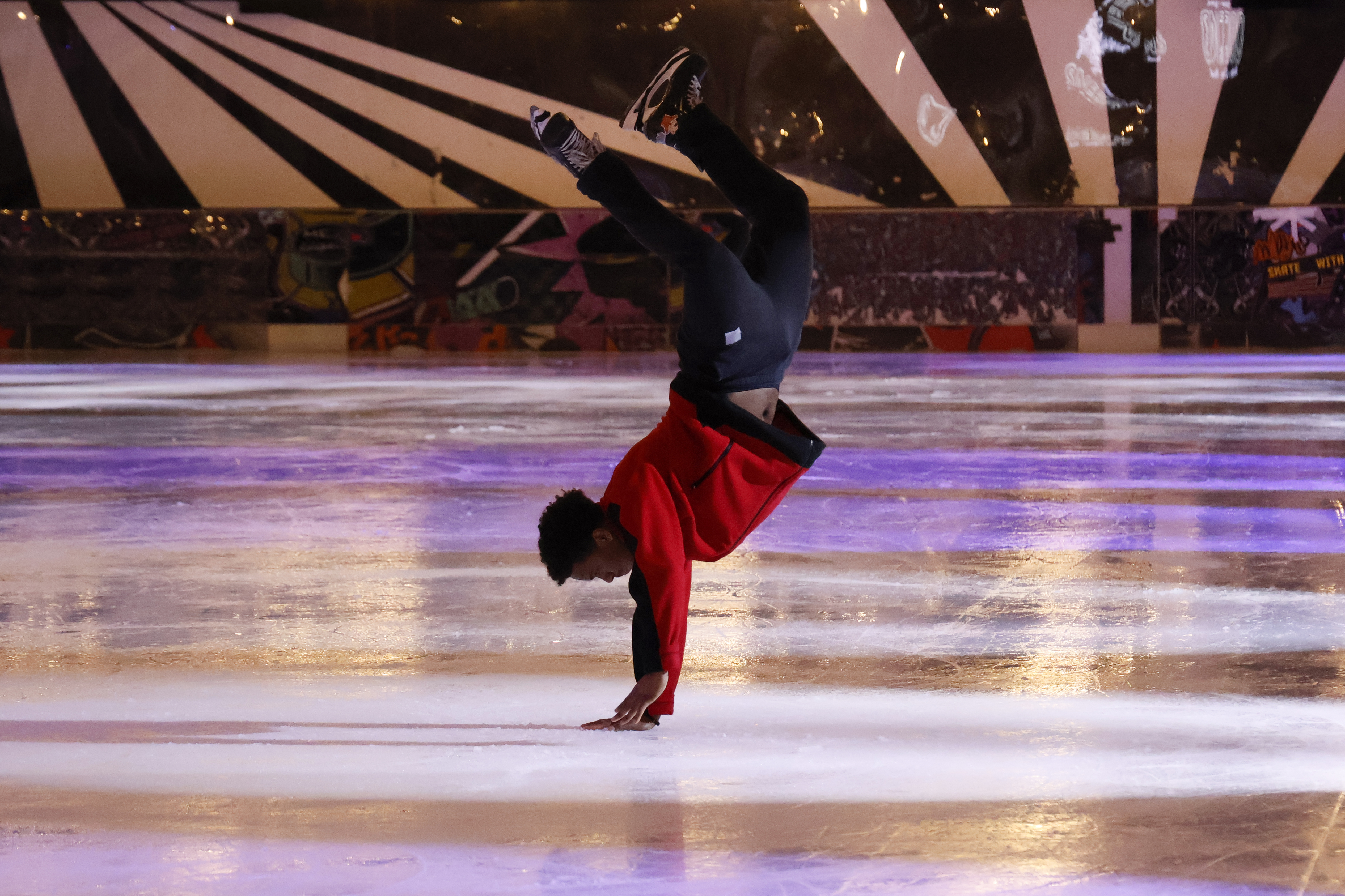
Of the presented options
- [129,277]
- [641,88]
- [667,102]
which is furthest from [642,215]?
[129,277]

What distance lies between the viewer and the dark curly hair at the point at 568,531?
2.49m

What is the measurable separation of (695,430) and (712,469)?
0.27ft

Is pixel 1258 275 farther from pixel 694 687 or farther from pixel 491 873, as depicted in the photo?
pixel 491 873

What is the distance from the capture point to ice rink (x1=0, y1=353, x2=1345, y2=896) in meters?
1.84

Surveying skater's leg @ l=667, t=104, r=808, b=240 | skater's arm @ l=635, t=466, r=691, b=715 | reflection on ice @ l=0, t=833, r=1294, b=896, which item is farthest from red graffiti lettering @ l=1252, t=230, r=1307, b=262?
reflection on ice @ l=0, t=833, r=1294, b=896

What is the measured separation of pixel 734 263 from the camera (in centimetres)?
281

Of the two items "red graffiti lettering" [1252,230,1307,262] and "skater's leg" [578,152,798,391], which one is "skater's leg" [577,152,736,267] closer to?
"skater's leg" [578,152,798,391]

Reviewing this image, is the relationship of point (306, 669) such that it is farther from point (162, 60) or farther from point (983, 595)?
point (162, 60)

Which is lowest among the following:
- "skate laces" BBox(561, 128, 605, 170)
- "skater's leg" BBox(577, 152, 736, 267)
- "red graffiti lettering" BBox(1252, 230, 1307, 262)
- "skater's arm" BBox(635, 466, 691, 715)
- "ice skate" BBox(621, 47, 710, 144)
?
"skater's arm" BBox(635, 466, 691, 715)

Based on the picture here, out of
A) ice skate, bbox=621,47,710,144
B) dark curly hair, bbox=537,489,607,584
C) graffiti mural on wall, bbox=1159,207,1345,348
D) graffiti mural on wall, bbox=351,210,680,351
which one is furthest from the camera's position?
graffiti mural on wall, bbox=351,210,680,351

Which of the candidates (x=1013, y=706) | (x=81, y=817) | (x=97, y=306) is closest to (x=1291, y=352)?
(x=97, y=306)

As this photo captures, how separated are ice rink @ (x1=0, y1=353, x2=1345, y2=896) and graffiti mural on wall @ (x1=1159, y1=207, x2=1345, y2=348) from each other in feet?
31.0

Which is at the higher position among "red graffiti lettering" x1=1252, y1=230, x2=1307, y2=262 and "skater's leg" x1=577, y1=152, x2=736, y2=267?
"red graffiti lettering" x1=1252, y1=230, x2=1307, y2=262

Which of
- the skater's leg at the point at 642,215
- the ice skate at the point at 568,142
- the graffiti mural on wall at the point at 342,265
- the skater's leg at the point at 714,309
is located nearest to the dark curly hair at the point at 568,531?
the skater's leg at the point at 714,309
